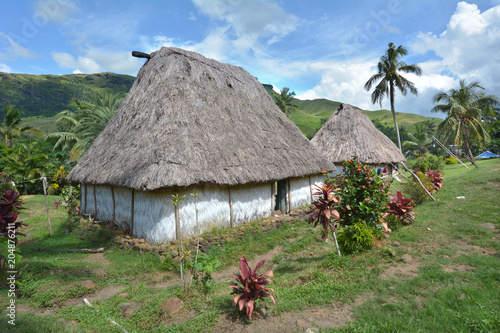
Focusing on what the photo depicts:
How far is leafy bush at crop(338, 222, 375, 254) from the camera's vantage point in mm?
5473

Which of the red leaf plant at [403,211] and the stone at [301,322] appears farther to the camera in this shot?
the red leaf plant at [403,211]

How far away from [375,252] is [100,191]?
31.3 ft

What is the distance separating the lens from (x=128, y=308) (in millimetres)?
4238

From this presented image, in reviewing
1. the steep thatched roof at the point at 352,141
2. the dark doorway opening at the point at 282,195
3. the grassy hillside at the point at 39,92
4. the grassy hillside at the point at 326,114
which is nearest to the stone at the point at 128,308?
the dark doorway opening at the point at 282,195

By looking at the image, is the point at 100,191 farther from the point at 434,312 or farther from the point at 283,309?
the point at 434,312

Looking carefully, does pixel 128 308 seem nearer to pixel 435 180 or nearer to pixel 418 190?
pixel 418 190

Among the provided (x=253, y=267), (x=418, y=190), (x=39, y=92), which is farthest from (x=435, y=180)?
(x=39, y=92)

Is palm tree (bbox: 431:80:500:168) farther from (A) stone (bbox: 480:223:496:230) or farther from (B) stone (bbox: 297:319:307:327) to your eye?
(B) stone (bbox: 297:319:307:327)

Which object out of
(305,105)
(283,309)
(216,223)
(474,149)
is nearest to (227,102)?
(216,223)

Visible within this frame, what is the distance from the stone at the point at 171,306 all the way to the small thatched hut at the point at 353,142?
15.6m

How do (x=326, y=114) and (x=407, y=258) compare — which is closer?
(x=407, y=258)

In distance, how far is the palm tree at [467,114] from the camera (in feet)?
68.4

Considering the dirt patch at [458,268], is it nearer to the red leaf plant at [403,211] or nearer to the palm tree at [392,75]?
the red leaf plant at [403,211]

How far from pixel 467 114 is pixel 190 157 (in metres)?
24.5
